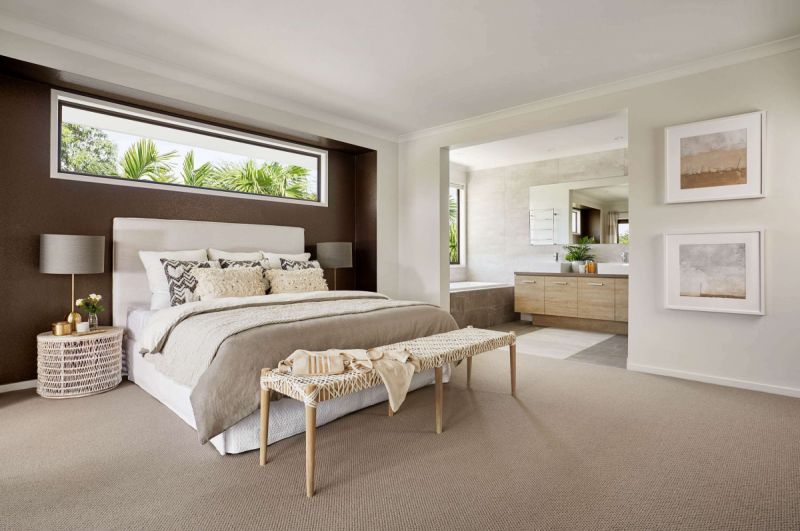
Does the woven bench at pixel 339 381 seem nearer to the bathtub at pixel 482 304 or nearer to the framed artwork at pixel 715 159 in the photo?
the framed artwork at pixel 715 159

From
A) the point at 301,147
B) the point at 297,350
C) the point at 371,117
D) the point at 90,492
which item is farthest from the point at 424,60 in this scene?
the point at 90,492

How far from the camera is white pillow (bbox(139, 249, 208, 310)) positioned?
141 inches

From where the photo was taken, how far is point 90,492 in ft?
6.23

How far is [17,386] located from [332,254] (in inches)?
114

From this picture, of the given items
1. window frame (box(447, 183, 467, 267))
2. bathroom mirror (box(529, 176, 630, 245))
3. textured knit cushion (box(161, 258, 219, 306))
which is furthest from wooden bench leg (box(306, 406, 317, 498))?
window frame (box(447, 183, 467, 267))

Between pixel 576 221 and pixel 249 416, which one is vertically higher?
pixel 576 221

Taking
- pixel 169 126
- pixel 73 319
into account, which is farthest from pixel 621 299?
pixel 73 319

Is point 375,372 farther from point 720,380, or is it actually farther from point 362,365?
point 720,380

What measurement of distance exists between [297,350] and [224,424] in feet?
1.63

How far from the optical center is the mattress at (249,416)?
2.29 metres

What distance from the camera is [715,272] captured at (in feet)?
11.7

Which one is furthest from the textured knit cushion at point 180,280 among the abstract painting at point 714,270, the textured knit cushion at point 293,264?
the abstract painting at point 714,270

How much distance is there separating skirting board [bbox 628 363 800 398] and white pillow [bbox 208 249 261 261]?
3708mm

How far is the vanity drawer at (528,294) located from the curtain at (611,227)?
1.16 metres
